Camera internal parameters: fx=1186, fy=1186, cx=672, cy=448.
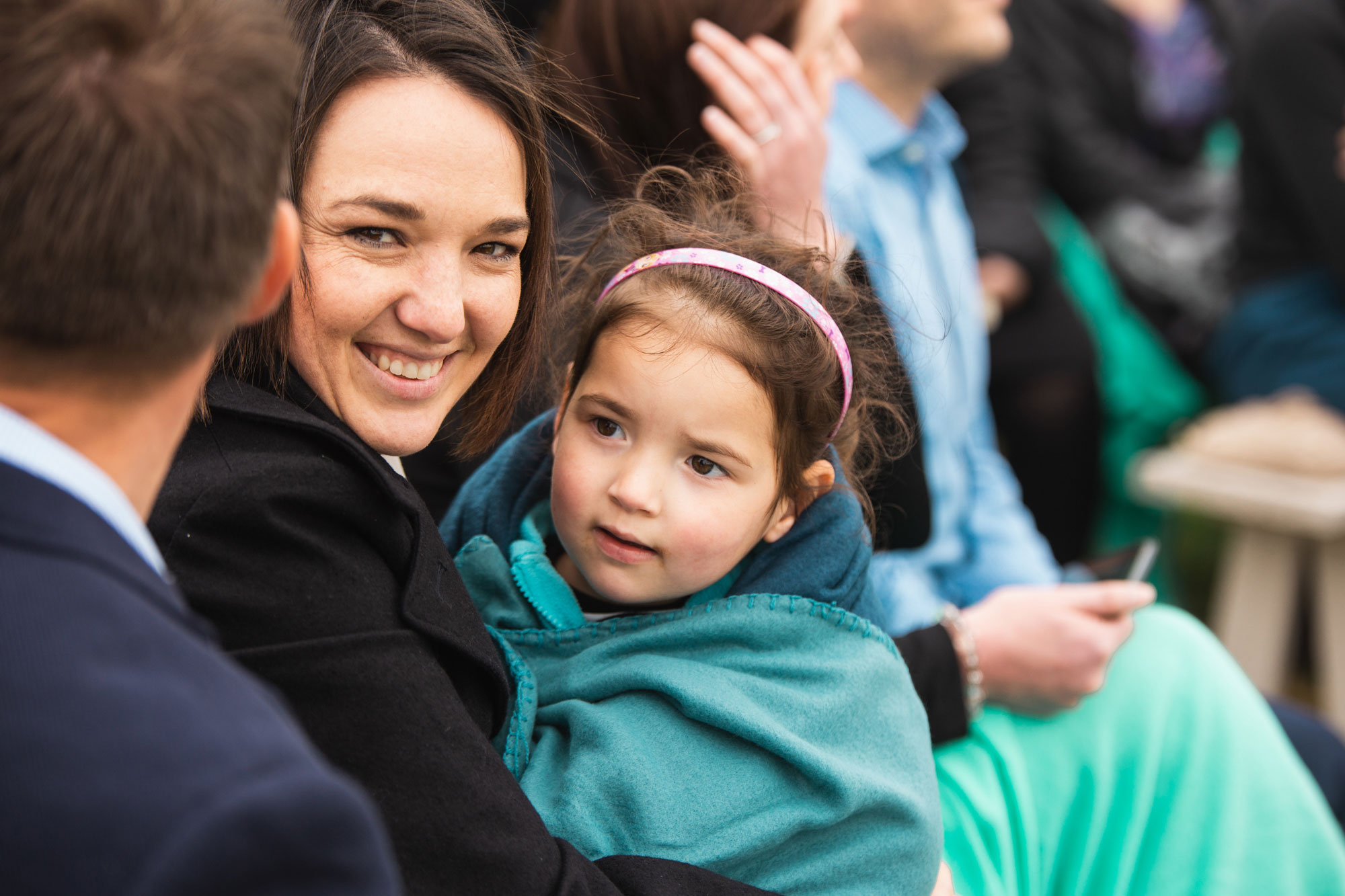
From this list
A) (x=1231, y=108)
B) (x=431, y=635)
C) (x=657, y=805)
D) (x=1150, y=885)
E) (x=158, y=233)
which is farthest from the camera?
(x=1231, y=108)

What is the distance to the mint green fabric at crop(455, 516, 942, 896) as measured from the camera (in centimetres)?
109

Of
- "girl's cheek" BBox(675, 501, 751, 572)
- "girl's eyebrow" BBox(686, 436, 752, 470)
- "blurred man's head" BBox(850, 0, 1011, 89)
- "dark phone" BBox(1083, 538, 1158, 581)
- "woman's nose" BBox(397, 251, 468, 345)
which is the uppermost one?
"blurred man's head" BBox(850, 0, 1011, 89)

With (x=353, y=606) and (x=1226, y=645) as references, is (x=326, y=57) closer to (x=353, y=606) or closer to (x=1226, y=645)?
(x=353, y=606)

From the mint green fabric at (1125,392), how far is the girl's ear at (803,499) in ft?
7.56

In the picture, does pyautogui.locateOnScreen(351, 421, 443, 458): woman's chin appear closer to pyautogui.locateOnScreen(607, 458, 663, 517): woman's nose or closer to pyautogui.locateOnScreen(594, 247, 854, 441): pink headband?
pyautogui.locateOnScreen(607, 458, 663, 517): woman's nose

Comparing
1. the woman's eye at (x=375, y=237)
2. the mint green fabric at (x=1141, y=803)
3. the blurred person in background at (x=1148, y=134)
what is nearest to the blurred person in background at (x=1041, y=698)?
the mint green fabric at (x=1141, y=803)

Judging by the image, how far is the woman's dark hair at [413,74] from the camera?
104cm

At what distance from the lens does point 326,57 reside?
106 centimetres

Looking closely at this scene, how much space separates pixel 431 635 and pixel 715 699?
0.30 metres

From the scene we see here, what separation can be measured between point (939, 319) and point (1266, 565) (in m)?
1.54

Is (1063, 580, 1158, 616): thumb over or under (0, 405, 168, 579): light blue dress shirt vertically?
under

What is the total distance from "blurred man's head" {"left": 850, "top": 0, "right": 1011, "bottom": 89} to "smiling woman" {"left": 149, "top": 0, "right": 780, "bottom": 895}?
1.27m

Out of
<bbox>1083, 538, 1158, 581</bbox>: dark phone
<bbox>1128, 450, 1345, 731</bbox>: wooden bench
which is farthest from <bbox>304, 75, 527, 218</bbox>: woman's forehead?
<bbox>1128, 450, 1345, 731</bbox>: wooden bench

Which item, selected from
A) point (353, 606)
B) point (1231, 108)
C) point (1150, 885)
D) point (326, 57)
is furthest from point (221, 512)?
point (1231, 108)
